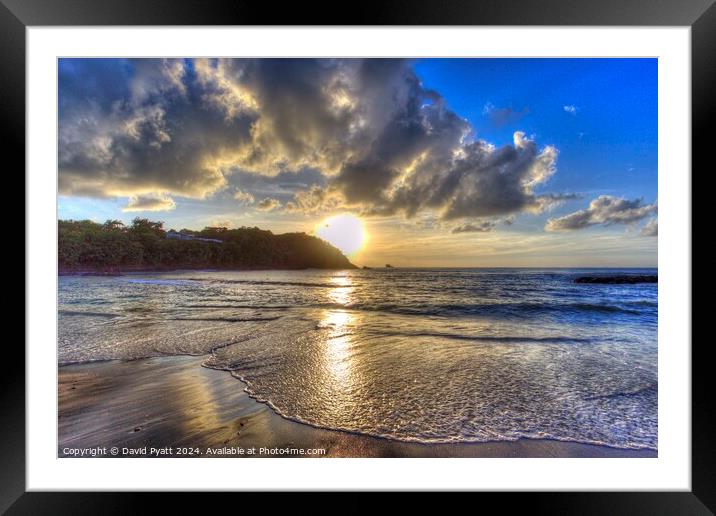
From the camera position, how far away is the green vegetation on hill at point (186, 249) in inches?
180

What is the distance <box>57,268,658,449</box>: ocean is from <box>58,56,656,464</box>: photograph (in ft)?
0.09

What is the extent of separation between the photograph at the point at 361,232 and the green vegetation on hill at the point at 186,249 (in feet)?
0.56

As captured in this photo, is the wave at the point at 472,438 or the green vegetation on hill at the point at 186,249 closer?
the wave at the point at 472,438

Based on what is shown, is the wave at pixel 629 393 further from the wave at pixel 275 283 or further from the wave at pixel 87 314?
the wave at pixel 275 283

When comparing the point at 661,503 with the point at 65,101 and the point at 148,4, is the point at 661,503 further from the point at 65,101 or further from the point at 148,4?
the point at 65,101

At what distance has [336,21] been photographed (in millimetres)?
1333

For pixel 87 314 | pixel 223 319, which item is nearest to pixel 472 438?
pixel 223 319

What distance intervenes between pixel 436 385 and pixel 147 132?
428 centimetres

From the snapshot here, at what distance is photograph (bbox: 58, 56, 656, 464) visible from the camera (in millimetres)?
1743

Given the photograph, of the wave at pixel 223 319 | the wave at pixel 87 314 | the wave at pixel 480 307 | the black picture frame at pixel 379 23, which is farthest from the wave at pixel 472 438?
the wave at pixel 87 314

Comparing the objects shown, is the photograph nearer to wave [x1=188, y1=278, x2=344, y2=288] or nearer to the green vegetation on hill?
the green vegetation on hill

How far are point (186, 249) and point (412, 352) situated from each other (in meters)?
6.50

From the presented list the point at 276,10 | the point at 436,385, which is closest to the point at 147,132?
the point at 276,10

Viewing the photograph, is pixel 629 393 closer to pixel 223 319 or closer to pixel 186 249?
pixel 223 319
